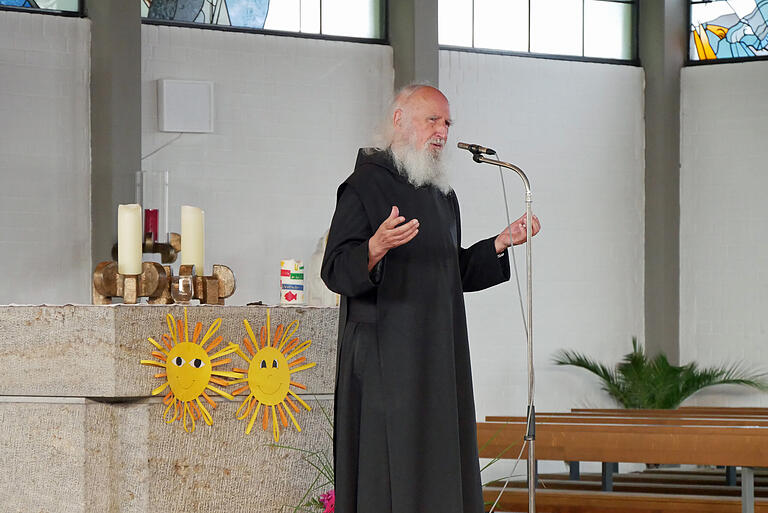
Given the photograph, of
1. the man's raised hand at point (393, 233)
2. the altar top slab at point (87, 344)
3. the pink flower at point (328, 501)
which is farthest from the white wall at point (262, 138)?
the man's raised hand at point (393, 233)

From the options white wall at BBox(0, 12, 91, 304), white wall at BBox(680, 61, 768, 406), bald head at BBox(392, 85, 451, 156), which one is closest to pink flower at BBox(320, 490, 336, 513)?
bald head at BBox(392, 85, 451, 156)

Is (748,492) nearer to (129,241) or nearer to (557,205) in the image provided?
(129,241)

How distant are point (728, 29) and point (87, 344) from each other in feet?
23.6

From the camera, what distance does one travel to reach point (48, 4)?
755 centimetres

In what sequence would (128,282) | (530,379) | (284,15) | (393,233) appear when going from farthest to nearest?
(284,15) < (128,282) < (530,379) < (393,233)

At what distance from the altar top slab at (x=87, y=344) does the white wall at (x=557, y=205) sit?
211 inches

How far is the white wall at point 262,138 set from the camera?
781 cm

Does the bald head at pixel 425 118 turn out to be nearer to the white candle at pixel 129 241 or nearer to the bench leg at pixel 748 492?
the white candle at pixel 129 241

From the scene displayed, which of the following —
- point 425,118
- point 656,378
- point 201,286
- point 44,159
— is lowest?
point 656,378

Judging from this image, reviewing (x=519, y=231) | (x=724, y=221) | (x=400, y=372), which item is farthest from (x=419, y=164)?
(x=724, y=221)

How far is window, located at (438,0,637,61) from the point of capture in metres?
8.71

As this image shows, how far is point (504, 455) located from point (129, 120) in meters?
3.85

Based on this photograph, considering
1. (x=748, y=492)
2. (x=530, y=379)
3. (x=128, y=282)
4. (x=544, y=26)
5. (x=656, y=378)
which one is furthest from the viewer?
(x=544, y=26)

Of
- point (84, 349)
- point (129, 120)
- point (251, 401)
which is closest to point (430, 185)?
point (251, 401)
